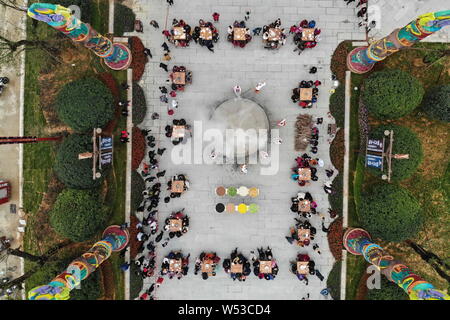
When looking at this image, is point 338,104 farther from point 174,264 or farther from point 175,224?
point 174,264

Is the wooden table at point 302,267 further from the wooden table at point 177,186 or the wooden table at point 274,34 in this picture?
the wooden table at point 274,34

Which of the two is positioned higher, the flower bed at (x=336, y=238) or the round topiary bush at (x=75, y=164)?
the round topiary bush at (x=75, y=164)

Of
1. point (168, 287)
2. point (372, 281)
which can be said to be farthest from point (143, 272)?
point (372, 281)

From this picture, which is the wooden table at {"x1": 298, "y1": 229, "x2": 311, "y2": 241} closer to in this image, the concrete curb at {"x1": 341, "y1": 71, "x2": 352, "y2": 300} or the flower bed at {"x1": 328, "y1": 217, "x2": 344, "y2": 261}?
the flower bed at {"x1": 328, "y1": 217, "x2": 344, "y2": 261}

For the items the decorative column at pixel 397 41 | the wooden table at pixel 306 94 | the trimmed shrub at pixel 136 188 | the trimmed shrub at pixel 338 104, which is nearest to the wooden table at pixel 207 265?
the trimmed shrub at pixel 136 188

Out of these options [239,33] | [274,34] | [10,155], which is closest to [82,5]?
[239,33]

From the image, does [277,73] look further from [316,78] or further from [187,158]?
[187,158]
